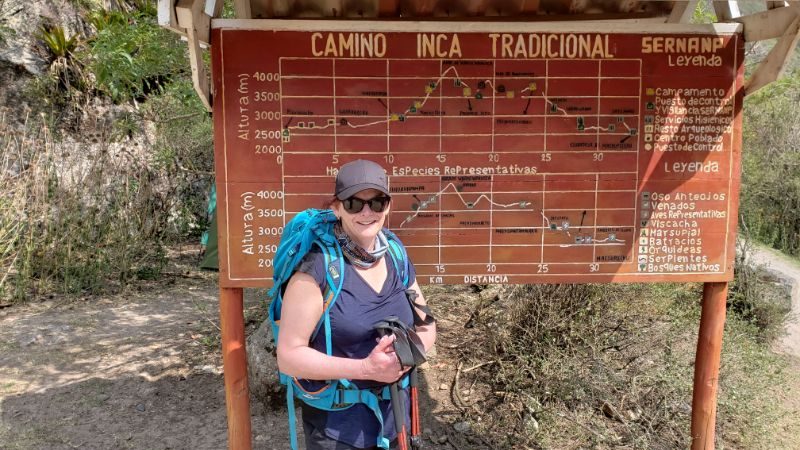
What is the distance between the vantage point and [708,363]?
3.18 metres

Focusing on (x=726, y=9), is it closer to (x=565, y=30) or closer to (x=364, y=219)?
(x=565, y=30)

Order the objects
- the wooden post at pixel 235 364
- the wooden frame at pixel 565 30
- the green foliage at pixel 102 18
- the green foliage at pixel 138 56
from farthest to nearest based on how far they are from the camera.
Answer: the green foliage at pixel 102 18 < the green foliage at pixel 138 56 < the wooden post at pixel 235 364 < the wooden frame at pixel 565 30

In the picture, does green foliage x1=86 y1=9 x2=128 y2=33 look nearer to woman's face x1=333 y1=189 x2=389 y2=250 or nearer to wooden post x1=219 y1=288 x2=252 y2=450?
wooden post x1=219 y1=288 x2=252 y2=450

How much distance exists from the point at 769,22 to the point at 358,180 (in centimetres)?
223

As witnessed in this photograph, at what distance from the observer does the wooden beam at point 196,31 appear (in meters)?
2.43

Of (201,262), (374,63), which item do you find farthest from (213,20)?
(201,262)

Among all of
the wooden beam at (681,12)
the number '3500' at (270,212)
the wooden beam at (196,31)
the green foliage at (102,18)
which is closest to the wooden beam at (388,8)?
the wooden beam at (196,31)

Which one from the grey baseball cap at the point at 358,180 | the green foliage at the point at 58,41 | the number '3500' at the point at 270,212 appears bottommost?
the number '3500' at the point at 270,212

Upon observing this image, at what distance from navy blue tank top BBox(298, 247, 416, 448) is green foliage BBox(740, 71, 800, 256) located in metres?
8.02

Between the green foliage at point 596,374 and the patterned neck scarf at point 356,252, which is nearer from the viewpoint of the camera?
Answer: the patterned neck scarf at point 356,252

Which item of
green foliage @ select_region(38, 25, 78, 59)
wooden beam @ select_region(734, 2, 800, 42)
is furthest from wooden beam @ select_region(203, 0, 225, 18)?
green foliage @ select_region(38, 25, 78, 59)

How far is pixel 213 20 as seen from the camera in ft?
8.95

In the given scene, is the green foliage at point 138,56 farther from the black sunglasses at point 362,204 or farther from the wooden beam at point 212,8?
the black sunglasses at point 362,204

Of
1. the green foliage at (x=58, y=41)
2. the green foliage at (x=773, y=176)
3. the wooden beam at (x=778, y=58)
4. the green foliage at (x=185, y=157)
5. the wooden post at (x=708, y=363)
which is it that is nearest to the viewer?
the wooden beam at (x=778, y=58)
